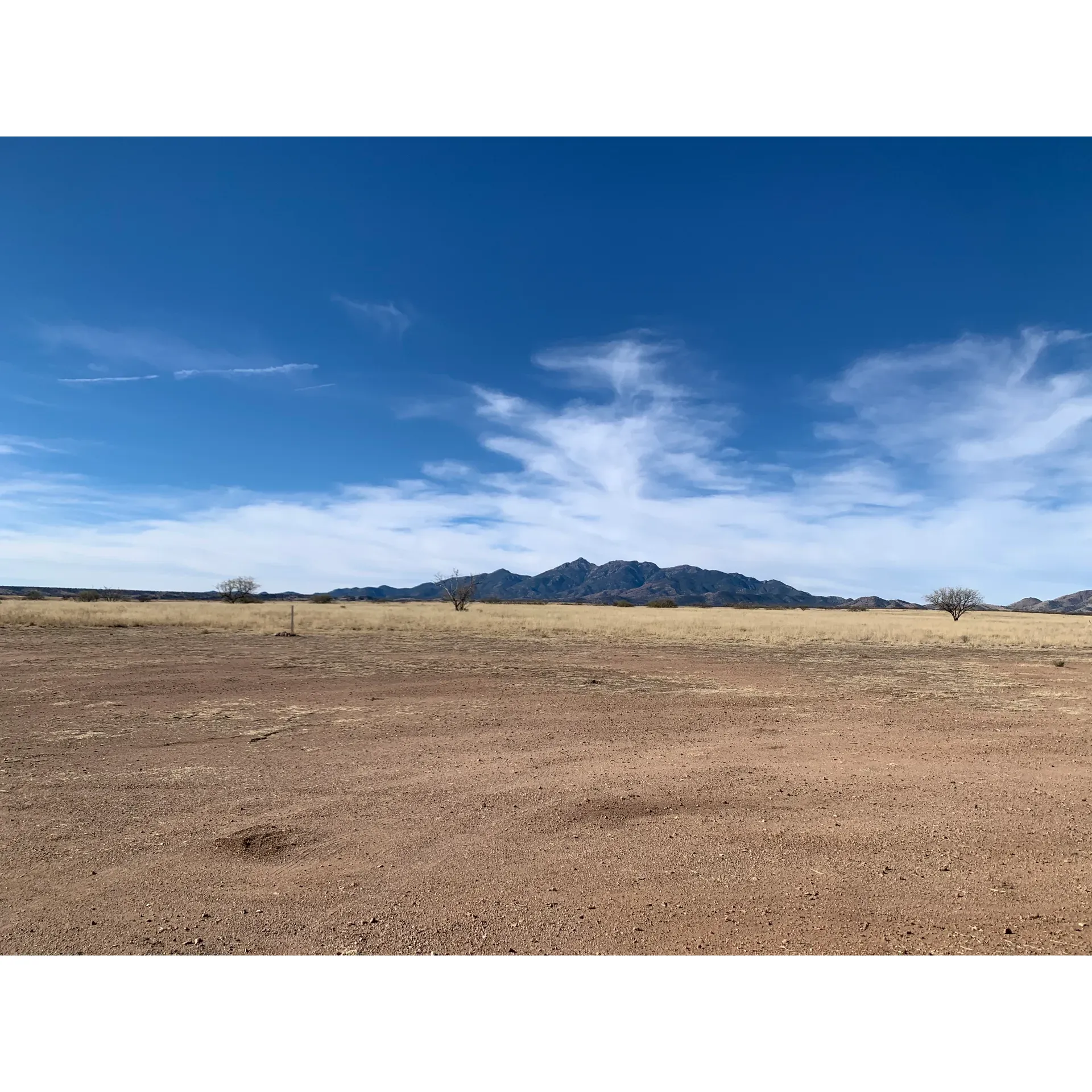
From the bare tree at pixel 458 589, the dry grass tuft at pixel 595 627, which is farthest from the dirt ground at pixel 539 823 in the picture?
the bare tree at pixel 458 589

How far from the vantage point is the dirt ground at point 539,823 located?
4.52 m

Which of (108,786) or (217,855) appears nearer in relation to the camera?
(217,855)

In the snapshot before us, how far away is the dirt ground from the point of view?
178 inches

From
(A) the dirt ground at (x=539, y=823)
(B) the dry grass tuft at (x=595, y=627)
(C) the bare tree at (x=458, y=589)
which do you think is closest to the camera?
(A) the dirt ground at (x=539, y=823)

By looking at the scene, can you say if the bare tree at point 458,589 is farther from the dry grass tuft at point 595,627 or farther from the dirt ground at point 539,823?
the dirt ground at point 539,823

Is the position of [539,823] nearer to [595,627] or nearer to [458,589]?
[595,627]

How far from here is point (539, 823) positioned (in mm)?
6617

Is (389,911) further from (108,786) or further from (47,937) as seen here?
(108,786)

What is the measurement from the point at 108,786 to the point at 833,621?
59.3 meters

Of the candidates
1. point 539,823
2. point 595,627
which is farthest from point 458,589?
point 539,823

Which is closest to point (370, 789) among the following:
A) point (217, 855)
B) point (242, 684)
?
point (217, 855)

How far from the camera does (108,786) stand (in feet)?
25.6

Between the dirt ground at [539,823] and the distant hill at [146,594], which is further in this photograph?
the distant hill at [146,594]

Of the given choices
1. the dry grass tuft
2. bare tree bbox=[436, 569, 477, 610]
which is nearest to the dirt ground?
the dry grass tuft
